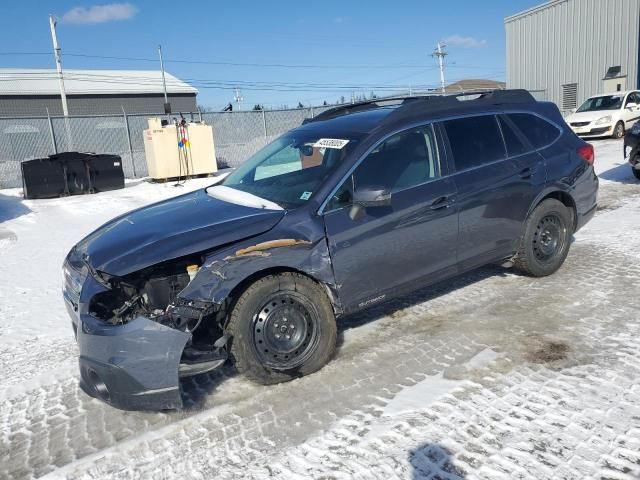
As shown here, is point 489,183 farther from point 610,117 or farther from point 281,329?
point 610,117

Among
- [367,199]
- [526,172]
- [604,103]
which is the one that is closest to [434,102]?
[526,172]

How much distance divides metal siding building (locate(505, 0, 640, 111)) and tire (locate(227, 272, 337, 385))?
93.3 ft

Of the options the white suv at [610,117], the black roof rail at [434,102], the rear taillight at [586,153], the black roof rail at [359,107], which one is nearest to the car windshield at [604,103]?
the white suv at [610,117]

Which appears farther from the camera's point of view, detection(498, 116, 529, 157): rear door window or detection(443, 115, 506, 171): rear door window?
detection(498, 116, 529, 157): rear door window

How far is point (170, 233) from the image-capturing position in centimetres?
331

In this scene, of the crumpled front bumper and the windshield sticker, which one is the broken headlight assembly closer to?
the crumpled front bumper

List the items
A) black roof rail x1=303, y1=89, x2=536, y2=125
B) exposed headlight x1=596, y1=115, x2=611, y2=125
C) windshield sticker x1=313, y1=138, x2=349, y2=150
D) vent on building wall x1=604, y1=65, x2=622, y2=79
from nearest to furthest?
windshield sticker x1=313, y1=138, x2=349, y2=150
black roof rail x1=303, y1=89, x2=536, y2=125
exposed headlight x1=596, y1=115, x2=611, y2=125
vent on building wall x1=604, y1=65, x2=622, y2=79

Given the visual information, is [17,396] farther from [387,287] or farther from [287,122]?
[287,122]

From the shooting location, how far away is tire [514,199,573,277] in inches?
193

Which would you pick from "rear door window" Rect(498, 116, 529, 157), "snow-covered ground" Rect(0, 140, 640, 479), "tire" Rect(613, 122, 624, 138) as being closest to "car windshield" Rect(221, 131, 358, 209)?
"snow-covered ground" Rect(0, 140, 640, 479)

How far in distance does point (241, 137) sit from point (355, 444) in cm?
1846

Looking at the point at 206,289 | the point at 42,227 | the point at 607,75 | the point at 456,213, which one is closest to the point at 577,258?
the point at 456,213

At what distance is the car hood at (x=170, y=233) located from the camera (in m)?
3.13

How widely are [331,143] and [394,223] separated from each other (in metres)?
0.84
